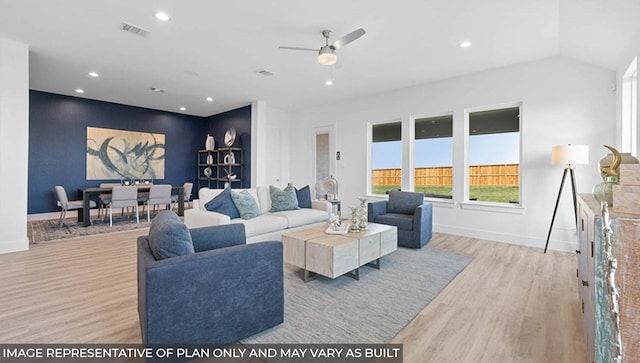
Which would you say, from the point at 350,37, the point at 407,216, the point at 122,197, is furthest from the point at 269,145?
A: the point at 350,37

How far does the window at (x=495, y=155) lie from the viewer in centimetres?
477

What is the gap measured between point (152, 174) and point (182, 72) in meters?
4.14

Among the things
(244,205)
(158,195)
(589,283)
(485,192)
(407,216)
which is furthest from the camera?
(158,195)

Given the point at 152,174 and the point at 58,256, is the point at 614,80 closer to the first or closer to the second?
the point at 58,256

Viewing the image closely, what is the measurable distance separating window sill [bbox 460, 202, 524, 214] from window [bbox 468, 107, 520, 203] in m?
0.21

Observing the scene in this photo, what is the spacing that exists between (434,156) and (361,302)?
13.5 feet

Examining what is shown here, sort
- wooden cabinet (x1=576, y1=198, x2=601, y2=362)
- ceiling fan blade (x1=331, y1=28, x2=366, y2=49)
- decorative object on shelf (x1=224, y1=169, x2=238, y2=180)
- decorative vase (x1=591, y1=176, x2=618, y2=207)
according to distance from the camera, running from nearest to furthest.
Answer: wooden cabinet (x1=576, y1=198, x2=601, y2=362), decorative vase (x1=591, y1=176, x2=618, y2=207), ceiling fan blade (x1=331, y1=28, x2=366, y2=49), decorative object on shelf (x1=224, y1=169, x2=238, y2=180)

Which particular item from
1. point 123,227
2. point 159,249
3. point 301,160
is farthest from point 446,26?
point 123,227

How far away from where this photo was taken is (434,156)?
18.7 ft

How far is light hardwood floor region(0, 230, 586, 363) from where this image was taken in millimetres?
1861

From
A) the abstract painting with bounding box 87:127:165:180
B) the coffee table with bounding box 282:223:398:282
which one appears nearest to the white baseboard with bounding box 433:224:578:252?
the coffee table with bounding box 282:223:398:282

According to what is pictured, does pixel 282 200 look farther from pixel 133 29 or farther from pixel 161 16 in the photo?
pixel 133 29

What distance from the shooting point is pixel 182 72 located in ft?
16.3

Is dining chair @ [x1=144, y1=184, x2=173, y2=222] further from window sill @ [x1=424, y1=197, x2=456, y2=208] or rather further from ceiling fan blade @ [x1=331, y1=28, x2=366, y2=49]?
window sill @ [x1=424, y1=197, x2=456, y2=208]
